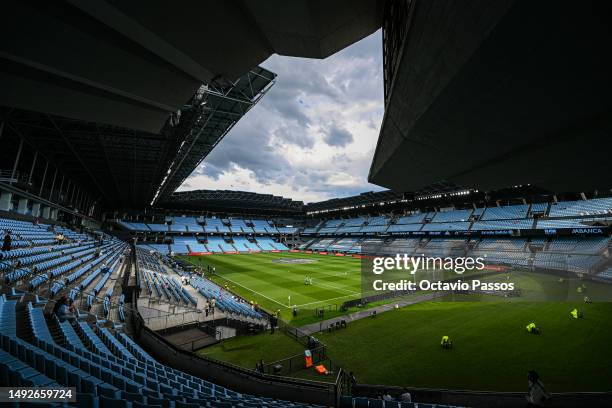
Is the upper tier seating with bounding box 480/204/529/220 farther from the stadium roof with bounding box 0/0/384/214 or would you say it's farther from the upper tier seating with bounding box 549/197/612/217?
the stadium roof with bounding box 0/0/384/214

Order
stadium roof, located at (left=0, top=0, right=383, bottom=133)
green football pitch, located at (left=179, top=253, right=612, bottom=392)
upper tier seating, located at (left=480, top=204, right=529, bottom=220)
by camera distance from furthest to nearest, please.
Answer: upper tier seating, located at (left=480, top=204, right=529, bottom=220) < green football pitch, located at (left=179, top=253, right=612, bottom=392) < stadium roof, located at (left=0, top=0, right=383, bottom=133)

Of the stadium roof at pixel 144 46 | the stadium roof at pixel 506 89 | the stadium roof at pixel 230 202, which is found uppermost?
the stadium roof at pixel 230 202

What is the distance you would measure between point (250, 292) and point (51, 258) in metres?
15.4

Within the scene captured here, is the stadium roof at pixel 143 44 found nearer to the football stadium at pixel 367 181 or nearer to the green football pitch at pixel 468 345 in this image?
the football stadium at pixel 367 181

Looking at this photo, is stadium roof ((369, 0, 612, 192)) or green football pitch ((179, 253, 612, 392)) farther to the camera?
green football pitch ((179, 253, 612, 392))

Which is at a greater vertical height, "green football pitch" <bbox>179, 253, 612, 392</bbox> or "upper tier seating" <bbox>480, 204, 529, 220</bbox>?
"upper tier seating" <bbox>480, 204, 529, 220</bbox>

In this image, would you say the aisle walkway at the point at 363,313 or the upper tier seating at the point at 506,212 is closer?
the aisle walkway at the point at 363,313

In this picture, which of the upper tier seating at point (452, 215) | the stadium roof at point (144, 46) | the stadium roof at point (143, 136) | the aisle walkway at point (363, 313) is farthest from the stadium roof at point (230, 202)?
the stadium roof at point (144, 46)

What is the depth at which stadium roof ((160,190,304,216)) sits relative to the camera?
6475 centimetres

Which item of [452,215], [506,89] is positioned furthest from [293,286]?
[452,215]

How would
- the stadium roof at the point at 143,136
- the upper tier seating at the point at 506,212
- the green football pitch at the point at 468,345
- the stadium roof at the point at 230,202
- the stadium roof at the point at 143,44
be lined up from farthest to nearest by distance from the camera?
the stadium roof at the point at 230,202, the upper tier seating at the point at 506,212, the stadium roof at the point at 143,136, the green football pitch at the point at 468,345, the stadium roof at the point at 143,44

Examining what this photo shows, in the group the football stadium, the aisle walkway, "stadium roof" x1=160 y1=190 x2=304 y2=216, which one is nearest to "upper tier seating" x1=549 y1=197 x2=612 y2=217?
the football stadium

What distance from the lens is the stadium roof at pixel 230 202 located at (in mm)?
64750

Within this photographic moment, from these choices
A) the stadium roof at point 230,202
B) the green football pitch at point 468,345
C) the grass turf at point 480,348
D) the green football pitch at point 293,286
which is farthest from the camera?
the stadium roof at point 230,202
